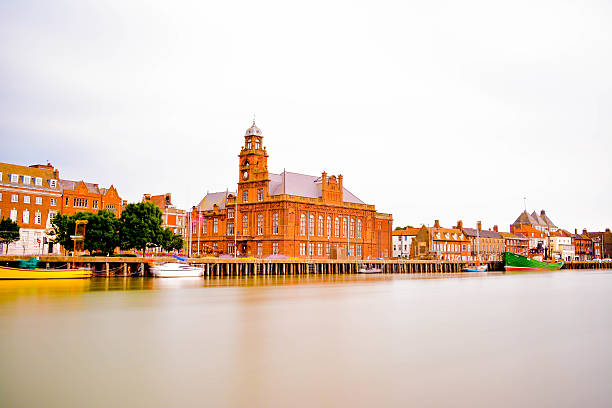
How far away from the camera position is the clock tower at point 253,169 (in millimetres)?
88250

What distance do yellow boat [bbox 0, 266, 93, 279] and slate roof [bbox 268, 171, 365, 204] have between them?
39998 mm

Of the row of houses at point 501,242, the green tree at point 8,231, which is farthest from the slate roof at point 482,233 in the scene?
the green tree at point 8,231

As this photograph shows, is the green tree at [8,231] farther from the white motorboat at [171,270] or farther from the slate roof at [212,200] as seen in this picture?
the slate roof at [212,200]

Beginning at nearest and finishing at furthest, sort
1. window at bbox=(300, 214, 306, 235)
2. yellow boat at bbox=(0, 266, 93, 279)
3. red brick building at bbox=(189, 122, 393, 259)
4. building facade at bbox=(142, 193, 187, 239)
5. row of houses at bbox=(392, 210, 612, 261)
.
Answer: yellow boat at bbox=(0, 266, 93, 279) → red brick building at bbox=(189, 122, 393, 259) → window at bbox=(300, 214, 306, 235) → building facade at bbox=(142, 193, 187, 239) → row of houses at bbox=(392, 210, 612, 261)

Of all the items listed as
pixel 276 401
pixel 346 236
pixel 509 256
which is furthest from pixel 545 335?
pixel 509 256

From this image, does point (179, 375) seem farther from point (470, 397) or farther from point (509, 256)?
point (509, 256)

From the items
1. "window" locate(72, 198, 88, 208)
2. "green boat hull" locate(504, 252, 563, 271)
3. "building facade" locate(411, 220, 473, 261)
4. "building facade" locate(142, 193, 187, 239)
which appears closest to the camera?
"window" locate(72, 198, 88, 208)


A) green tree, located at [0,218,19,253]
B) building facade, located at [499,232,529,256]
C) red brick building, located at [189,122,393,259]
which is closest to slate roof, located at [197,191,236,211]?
red brick building, located at [189,122,393,259]

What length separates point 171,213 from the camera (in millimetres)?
100438

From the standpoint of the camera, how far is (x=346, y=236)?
93062 mm

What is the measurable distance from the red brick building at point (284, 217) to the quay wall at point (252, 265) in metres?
4.59

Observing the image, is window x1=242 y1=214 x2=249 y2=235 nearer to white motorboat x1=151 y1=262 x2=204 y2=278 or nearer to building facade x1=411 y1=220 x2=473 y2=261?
white motorboat x1=151 y1=262 x2=204 y2=278

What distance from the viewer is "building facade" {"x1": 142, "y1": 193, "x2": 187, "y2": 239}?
99.7 metres

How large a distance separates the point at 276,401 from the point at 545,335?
1544cm
